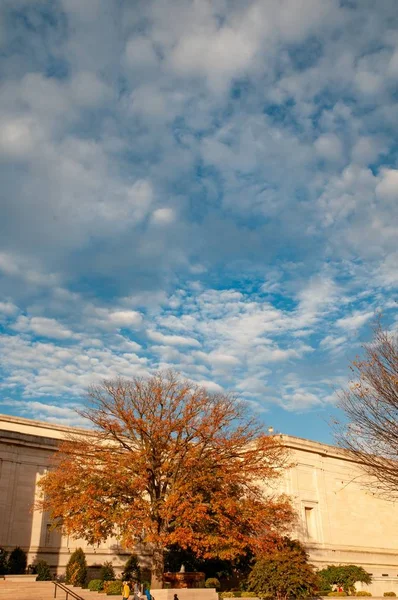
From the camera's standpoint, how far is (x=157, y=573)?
29156 millimetres

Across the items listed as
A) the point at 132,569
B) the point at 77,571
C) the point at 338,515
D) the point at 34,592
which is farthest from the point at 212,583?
the point at 338,515

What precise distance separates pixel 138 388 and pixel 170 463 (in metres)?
4.74

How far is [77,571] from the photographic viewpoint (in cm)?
3222

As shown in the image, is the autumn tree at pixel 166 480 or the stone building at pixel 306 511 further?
the stone building at pixel 306 511

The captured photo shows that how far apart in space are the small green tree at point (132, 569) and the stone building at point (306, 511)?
228 centimetres

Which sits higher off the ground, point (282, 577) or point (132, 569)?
point (132, 569)

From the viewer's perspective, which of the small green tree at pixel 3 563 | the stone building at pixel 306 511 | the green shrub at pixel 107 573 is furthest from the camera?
the stone building at pixel 306 511

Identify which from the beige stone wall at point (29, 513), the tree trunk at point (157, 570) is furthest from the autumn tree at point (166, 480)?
the beige stone wall at point (29, 513)

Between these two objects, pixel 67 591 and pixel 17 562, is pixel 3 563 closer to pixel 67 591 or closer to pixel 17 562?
pixel 17 562

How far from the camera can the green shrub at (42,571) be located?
32875 millimetres

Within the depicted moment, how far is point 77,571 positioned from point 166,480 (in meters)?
7.97

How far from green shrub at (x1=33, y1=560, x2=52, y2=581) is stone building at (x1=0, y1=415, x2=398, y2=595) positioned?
8.68 feet

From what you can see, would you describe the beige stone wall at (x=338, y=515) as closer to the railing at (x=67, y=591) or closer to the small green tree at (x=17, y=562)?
the small green tree at (x=17, y=562)

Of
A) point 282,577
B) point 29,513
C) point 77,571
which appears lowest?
point 282,577
